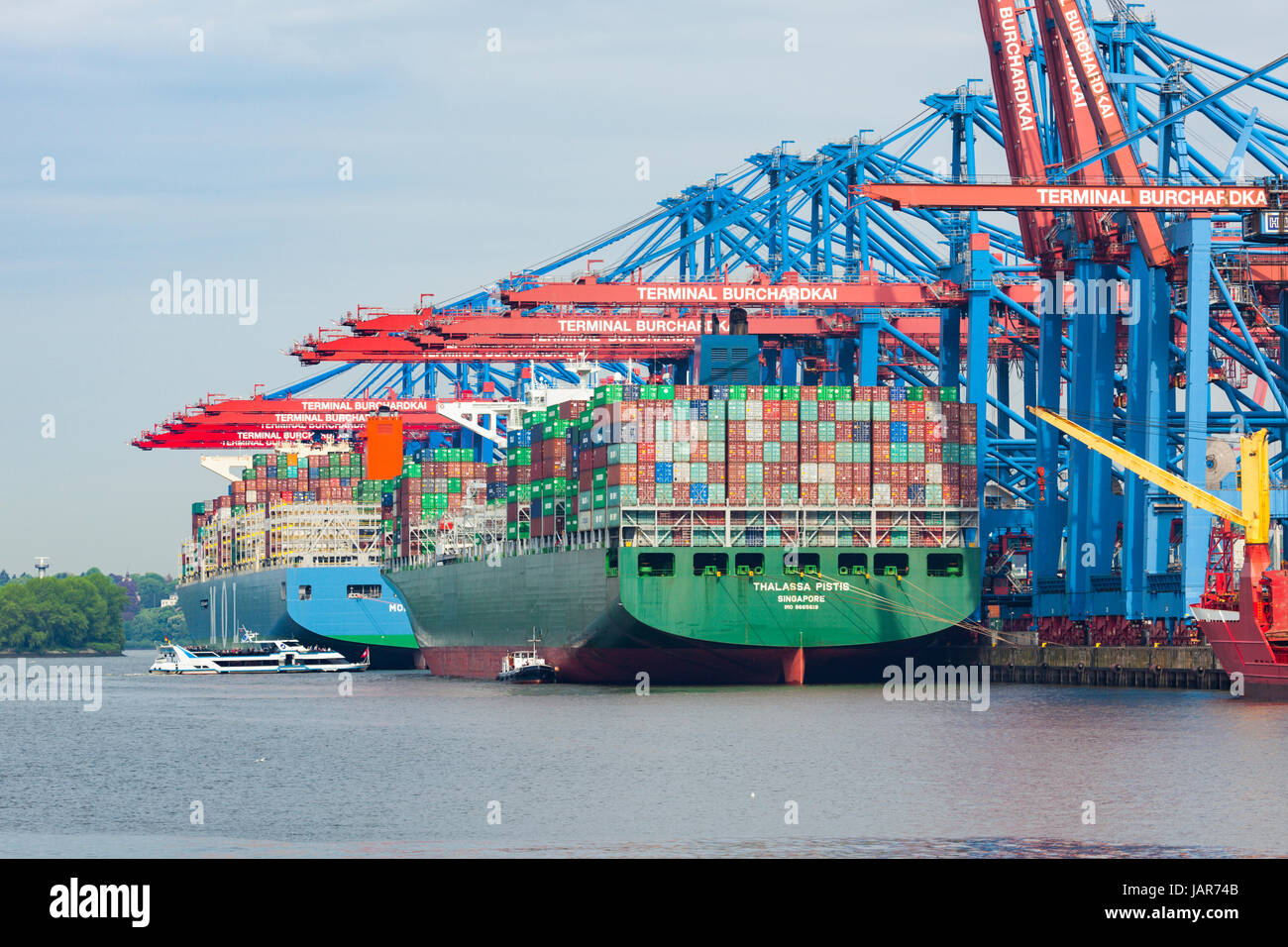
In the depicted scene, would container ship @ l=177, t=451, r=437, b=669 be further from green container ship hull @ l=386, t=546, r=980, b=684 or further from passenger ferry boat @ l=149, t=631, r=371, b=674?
green container ship hull @ l=386, t=546, r=980, b=684

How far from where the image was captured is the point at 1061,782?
128 ft

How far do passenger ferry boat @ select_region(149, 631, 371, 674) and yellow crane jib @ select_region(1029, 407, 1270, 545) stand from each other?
5491 cm

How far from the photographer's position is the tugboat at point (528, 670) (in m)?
78.7

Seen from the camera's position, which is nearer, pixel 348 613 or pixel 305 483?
pixel 348 613

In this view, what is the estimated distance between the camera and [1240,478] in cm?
6159

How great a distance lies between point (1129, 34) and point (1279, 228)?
1140 cm
